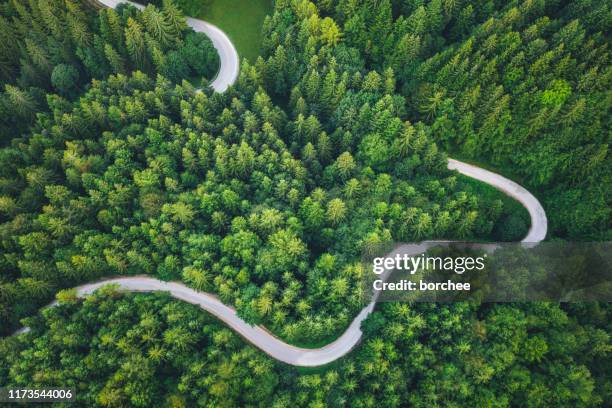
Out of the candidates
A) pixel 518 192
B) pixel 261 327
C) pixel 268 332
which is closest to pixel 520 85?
pixel 518 192

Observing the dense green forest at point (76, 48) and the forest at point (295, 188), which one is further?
the dense green forest at point (76, 48)

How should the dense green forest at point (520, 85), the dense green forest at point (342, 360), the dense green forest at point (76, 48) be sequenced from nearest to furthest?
the dense green forest at point (342, 360), the dense green forest at point (520, 85), the dense green forest at point (76, 48)

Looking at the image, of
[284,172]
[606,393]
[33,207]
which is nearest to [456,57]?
[284,172]

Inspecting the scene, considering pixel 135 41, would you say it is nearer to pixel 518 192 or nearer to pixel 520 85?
pixel 520 85

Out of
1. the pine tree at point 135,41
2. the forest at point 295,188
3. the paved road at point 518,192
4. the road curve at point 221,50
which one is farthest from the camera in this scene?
the road curve at point 221,50

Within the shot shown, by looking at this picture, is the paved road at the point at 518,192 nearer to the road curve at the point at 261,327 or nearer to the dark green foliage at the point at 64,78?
the road curve at the point at 261,327

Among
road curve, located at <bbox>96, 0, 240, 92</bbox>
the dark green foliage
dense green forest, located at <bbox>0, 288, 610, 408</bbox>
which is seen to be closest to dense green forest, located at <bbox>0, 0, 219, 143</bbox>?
the dark green foliage

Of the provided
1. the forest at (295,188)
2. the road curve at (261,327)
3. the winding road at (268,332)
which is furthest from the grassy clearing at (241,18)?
the road curve at (261,327)
